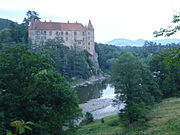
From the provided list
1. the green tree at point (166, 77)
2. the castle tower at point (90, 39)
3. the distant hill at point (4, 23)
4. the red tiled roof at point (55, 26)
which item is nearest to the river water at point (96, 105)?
the green tree at point (166, 77)

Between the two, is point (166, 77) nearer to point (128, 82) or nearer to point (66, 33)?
point (128, 82)

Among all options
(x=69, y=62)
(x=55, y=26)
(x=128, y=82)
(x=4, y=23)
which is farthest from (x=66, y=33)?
(x=128, y=82)

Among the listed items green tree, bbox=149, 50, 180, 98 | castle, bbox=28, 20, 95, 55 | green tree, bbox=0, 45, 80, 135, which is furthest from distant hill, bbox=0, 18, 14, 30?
green tree, bbox=0, 45, 80, 135

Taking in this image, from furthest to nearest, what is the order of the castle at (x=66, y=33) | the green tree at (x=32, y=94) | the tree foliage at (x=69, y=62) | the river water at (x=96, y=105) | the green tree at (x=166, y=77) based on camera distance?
the castle at (x=66, y=33) < the tree foliage at (x=69, y=62) < the green tree at (x=166, y=77) < the river water at (x=96, y=105) < the green tree at (x=32, y=94)

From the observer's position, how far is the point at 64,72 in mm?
87375

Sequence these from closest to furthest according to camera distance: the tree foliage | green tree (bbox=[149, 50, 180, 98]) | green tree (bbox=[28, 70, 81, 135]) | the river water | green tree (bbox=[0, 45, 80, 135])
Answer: green tree (bbox=[0, 45, 80, 135])
green tree (bbox=[28, 70, 81, 135])
the river water
green tree (bbox=[149, 50, 180, 98])
the tree foliage

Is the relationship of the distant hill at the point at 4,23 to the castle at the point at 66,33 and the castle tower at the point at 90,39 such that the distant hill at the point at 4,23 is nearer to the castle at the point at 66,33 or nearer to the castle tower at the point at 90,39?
the castle at the point at 66,33

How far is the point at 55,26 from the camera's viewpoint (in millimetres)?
103062

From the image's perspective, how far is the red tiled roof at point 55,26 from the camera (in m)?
98.9

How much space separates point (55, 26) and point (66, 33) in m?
5.48

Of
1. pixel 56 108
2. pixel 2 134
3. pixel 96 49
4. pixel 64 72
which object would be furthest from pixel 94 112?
pixel 96 49

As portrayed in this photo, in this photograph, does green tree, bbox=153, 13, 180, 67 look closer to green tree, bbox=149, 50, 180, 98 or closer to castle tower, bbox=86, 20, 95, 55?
green tree, bbox=149, 50, 180, 98

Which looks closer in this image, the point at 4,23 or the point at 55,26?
the point at 55,26

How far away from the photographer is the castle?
99250mm
